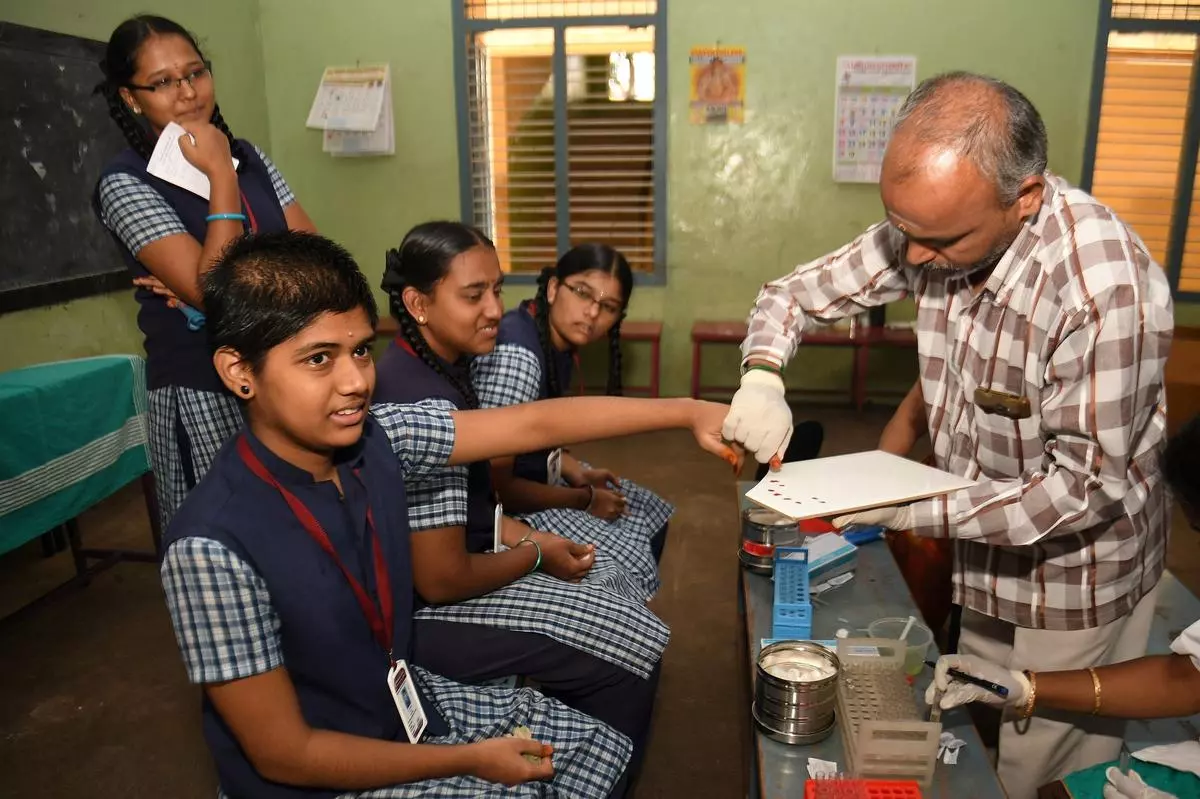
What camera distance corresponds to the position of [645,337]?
495 centimetres

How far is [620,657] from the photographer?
5.74ft

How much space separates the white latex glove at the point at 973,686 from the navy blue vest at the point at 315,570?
34.9 inches

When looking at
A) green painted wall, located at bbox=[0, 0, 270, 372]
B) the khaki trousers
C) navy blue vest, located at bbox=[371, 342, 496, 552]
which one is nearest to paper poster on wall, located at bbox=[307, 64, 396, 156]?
green painted wall, located at bbox=[0, 0, 270, 372]

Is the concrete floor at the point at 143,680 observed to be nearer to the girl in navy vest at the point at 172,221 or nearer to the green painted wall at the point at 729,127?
the girl in navy vest at the point at 172,221

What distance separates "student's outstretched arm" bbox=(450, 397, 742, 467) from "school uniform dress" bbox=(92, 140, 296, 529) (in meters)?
0.60

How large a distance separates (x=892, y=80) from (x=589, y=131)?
5.91 feet

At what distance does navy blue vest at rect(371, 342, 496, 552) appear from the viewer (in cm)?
173

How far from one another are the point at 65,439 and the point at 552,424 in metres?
2.11

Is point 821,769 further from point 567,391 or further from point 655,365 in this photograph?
point 655,365

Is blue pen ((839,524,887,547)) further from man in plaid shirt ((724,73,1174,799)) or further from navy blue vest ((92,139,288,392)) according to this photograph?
navy blue vest ((92,139,288,392))

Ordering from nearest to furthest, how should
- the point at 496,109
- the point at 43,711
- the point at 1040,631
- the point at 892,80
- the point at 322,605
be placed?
the point at 322,605 → the point at 1040,631 → the point at 43,711 → the point at 892,80 → the point at 496,109

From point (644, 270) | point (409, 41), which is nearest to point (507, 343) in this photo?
point (644, 270)

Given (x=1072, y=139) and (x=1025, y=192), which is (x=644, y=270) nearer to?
(x=1072, y=139)

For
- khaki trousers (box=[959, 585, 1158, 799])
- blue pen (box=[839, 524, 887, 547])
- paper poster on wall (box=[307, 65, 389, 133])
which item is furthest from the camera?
paper poster on wall (box=[307, 65, 389, 133])
